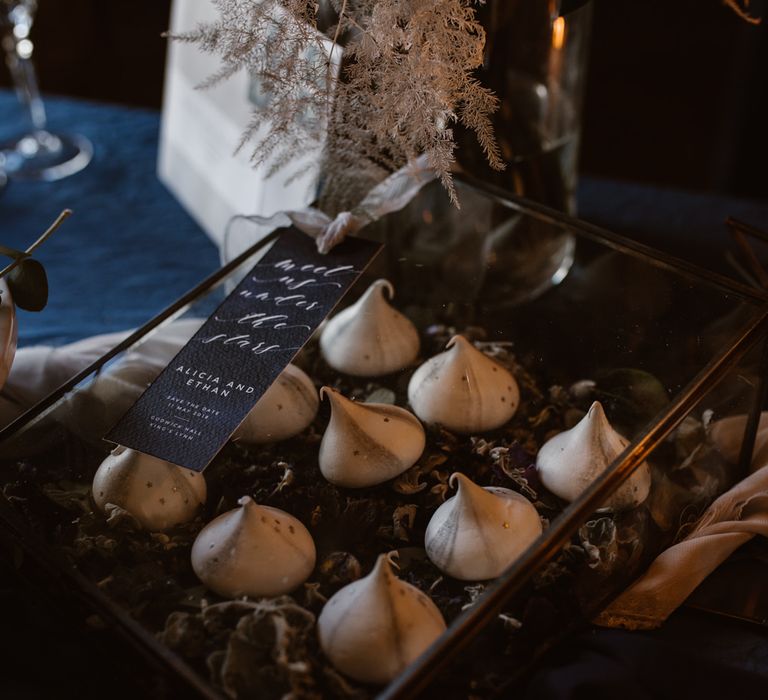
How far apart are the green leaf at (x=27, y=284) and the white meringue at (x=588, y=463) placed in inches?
12.8

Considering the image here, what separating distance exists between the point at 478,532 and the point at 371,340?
→ 0.60 feet

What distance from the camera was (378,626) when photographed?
459 mm

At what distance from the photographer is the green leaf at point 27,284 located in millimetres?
597

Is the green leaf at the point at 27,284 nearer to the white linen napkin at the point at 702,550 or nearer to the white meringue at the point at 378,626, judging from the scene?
the white meringue at the point at 378,626

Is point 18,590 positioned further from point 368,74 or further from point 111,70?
point 111,70

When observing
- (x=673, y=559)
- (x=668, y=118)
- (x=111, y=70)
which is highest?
(x=673, y=559)

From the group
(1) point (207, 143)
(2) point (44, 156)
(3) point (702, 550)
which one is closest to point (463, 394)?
(3) point (702, 550)

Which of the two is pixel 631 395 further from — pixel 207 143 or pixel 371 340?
pixel 207 143

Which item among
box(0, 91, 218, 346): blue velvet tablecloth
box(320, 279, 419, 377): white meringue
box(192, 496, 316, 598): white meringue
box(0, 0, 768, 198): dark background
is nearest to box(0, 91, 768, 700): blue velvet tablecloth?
box(0, 91, 218, 346): blue velvet tablecloth

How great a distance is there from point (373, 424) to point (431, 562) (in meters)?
0.09

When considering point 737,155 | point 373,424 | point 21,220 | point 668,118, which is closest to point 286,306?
point 373,424

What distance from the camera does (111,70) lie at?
206cm

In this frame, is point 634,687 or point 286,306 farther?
point 286,306

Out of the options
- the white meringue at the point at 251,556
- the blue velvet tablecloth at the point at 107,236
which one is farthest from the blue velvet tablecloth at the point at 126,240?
the white meringue at the point at 251,556
